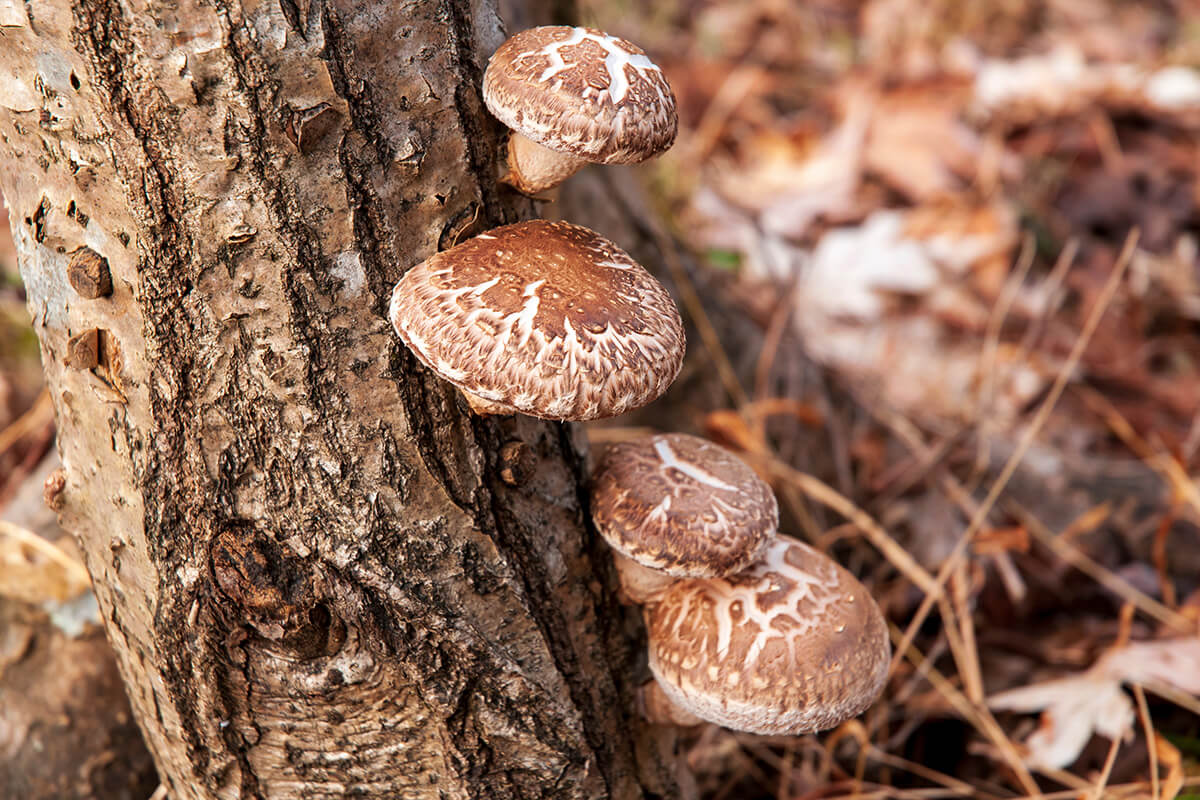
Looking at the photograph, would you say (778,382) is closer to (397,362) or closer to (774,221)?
(774,221)

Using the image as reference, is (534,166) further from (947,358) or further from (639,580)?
(947,358)

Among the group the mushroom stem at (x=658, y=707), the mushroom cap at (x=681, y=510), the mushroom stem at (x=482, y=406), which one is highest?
the mushroom stem at (x=482, y=406)

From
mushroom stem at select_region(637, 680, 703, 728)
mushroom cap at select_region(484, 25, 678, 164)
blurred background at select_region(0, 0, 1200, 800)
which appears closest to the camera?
mushroom cap at select_region(484, 25, 678, 164)

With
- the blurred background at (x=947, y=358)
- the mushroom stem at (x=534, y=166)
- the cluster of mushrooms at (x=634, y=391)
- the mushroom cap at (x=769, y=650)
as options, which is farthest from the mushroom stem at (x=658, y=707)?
the mushroom stem at (x=534, y=166)

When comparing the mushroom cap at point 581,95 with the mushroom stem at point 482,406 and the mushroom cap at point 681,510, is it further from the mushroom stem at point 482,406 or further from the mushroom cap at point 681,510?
the mushroom cap at point 681,510

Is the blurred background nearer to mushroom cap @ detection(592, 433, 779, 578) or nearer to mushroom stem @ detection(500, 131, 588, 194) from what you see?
mushroom stem @ detection(500, 131, 588, 194)

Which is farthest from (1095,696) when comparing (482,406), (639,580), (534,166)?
(534,166)

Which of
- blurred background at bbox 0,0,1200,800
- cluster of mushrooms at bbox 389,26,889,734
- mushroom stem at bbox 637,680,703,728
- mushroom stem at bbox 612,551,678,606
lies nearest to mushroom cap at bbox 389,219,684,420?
cluster of mushrooms at bbox 389,26,889,734
